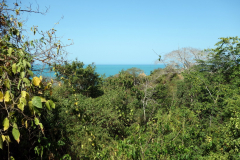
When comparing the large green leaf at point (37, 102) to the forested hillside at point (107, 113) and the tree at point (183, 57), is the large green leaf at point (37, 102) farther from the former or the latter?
the tree at point (183, 57)

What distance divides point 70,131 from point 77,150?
53cm

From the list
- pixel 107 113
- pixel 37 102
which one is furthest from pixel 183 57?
pixel 37 102

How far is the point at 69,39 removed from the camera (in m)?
2.22

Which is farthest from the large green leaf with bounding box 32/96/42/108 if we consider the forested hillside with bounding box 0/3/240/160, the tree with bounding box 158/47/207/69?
the tree with bounding box 158/47/207/69

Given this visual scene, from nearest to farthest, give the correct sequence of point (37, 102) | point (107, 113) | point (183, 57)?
point (37, 102)
point (107, 113)
point (183, 57)

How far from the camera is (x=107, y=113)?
7.14 metres

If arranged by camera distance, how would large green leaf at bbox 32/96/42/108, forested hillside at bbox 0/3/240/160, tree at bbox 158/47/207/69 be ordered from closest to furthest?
large green leaf at bbox 32/96/42/108 < forested hillside at bbox 0/3/240/160 < tree at bbox 158/47/207/69

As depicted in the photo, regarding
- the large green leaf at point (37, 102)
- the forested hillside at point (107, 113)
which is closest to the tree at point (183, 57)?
the forested hillside at point (107, 113)

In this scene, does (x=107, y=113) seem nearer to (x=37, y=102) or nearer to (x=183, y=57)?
(x=37, y=102)

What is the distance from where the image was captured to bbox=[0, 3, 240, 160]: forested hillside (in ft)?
4.67

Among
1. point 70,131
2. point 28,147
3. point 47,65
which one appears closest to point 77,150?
point 70,131

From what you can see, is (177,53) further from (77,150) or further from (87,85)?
(77,150)

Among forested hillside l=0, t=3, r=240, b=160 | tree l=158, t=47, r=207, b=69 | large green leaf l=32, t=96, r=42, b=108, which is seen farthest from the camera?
tree l=158, t=47, r=207, b=69

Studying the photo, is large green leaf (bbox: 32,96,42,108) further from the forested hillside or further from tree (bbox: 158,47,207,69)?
tree (bbox: 158,47,207,69)
